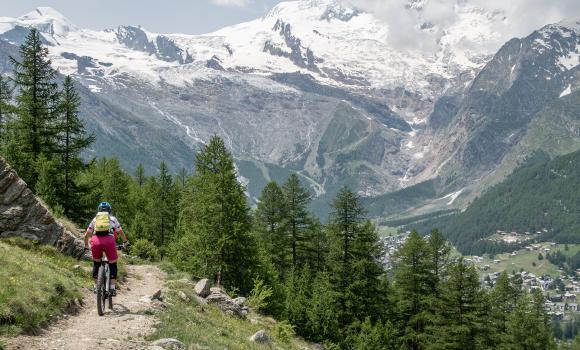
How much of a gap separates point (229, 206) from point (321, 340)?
12.8 m

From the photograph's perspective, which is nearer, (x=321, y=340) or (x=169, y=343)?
(x=169, y=343)

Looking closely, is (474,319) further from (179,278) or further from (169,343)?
(169,343)

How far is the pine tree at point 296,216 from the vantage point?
2206 inches

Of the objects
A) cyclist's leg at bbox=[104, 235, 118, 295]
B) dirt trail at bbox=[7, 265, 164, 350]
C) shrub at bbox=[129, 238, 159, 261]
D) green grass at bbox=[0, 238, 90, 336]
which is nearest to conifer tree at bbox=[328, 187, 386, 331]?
shrub at bbox=[129, 238, 159, 261]

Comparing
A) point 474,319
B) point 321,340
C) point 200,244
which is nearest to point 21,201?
point 200,244

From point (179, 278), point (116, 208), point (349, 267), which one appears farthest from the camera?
point (116, 208)

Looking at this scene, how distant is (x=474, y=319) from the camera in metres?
48.7

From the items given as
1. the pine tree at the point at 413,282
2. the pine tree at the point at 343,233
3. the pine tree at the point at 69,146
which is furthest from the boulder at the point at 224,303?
the pine tree at the point at 413,282

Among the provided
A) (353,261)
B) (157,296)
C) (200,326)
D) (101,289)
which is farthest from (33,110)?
(353,261)

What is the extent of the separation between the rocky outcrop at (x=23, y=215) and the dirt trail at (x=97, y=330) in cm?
596

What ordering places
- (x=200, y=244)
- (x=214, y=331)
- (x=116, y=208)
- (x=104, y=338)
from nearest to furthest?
(x=104, y=338), (x=214, y=331), (x=200, y=244), (x=116, y=208)

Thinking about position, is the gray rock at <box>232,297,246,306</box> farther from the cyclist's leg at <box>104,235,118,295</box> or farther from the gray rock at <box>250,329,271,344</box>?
the cyclist's leg at <box>104,235,118,295</box>

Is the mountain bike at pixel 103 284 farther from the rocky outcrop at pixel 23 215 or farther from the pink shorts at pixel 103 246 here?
the rocky outcrop at pixel 23 215

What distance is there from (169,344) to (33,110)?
33.2 metres
